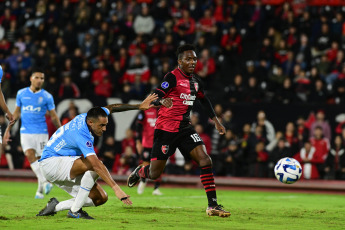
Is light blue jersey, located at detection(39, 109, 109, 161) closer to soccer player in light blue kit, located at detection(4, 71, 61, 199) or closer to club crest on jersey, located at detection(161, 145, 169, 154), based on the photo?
club crest on jersey, located at detection(161, 145, 169, 154)

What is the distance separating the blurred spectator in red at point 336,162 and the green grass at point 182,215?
3589 mm

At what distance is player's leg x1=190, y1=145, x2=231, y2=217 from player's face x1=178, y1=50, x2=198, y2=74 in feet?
4.00

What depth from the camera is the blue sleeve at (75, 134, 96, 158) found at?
839cm

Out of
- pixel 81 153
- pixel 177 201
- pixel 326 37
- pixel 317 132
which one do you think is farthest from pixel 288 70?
pixel 81 153

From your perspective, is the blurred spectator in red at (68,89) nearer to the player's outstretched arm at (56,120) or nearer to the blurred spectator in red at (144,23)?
the blurred spectator in red at (144,23)

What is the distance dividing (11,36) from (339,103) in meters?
13.1

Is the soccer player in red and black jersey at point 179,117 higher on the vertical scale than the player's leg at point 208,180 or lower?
higher

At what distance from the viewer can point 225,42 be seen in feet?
70.3

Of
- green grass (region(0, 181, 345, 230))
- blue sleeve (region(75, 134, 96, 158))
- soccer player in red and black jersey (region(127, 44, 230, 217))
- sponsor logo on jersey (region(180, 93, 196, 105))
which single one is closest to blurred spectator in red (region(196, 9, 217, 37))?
green grass (region(0, 181, 345, 230))

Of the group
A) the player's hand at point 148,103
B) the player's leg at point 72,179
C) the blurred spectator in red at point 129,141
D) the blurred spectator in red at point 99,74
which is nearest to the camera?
the player's leg at point 72,179

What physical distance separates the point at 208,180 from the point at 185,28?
12837 mm

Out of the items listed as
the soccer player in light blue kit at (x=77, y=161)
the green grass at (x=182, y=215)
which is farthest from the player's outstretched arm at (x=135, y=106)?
the green grass at (x=182, y=215)

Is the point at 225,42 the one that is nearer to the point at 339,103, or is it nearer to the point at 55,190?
the point at 339,103

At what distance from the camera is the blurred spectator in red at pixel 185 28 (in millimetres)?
21750
